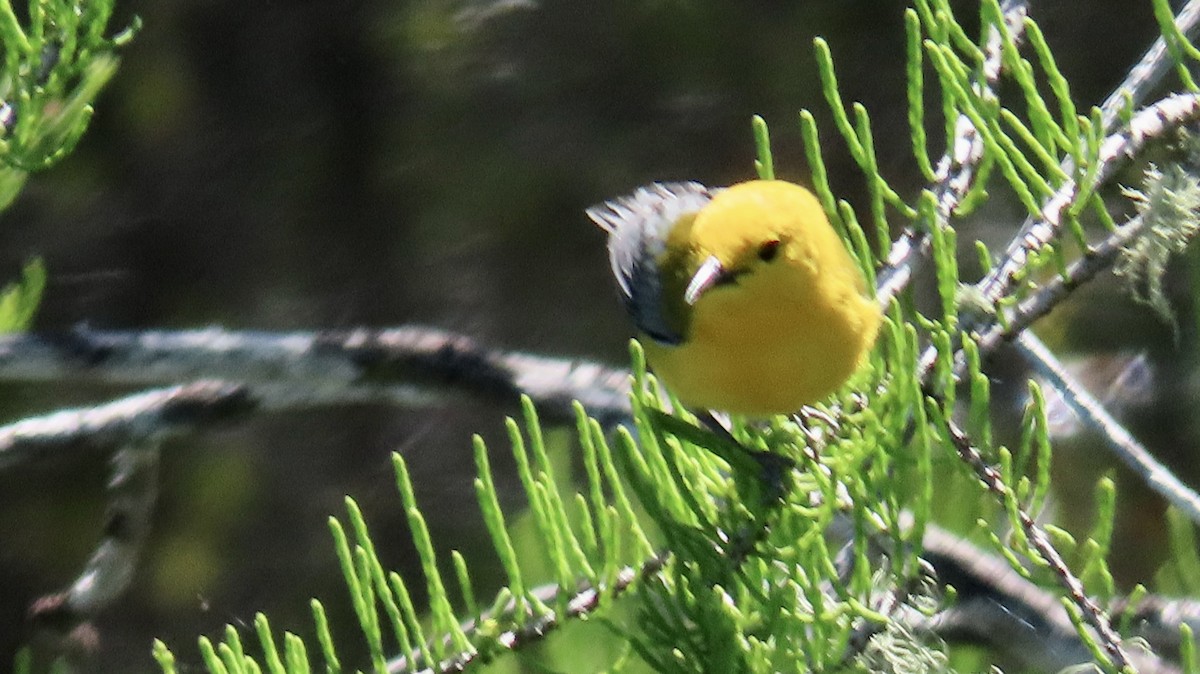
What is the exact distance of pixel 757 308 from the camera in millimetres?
885

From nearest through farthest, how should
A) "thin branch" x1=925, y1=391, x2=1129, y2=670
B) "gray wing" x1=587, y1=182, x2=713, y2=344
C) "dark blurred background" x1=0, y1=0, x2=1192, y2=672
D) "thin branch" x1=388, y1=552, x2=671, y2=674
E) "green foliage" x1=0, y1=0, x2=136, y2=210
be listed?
"thin branch" x1=925, y1=391, x2=1129, y2=670, "thin branch" x1=388, y1=552, x2=671, y2=674, "green foliage" x1=0, y1=0, x2=136, y2=210, "gray wing" x1=587, y1=182, x2=713, y2=344, "dark blurred background" x1=0, y1=0, x2=1192, y2=672

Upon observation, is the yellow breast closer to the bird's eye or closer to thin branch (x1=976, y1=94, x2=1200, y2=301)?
the bird's eye

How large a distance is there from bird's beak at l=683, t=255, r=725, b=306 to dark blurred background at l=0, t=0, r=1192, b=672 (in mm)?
1240

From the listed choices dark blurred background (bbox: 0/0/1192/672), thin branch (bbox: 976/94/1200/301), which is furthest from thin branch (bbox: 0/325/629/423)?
dark blurred background (bbox: 0/0/1192/672)

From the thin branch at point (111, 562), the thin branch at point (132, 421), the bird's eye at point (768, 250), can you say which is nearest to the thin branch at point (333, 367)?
the thin branch at point (132, 421)

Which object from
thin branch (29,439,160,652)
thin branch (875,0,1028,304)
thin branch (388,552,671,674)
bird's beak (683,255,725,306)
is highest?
thin branch (875,0,1028,304)

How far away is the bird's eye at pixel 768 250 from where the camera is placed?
2.90ft

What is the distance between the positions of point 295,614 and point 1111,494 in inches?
77.1

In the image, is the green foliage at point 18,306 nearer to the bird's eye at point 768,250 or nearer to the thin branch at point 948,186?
the bird's eye at point 768,250

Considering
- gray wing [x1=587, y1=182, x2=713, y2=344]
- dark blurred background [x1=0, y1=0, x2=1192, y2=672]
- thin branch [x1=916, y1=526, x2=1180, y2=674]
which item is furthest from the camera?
dark blurred background [x1=0, y1=0, x2=1192, y2=672]

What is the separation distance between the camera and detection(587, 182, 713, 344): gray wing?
3.31 ft

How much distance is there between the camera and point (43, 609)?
5.84 feet

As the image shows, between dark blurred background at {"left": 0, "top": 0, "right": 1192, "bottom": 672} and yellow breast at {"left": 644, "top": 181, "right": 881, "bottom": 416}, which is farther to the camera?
dark blurred background at {"left": 0, "top": 0, "right": 1192, "bottom": 672}

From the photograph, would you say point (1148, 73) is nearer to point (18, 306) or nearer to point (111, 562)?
point (18, 306)
